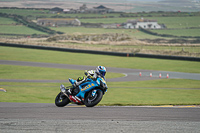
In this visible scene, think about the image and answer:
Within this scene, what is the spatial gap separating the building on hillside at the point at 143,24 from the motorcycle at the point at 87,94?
125188 mm

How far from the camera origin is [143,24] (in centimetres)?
14025

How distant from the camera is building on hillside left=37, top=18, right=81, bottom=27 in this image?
428ft

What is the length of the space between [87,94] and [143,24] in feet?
419

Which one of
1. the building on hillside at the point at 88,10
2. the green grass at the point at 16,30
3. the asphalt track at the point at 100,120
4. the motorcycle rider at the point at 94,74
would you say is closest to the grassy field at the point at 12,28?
the green grass at the point at 16,30

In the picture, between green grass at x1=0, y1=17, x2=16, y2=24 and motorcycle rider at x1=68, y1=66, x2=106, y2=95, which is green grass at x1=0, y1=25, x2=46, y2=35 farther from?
motorcycle rider at x1=68, y1=66, x2=106, y2=95

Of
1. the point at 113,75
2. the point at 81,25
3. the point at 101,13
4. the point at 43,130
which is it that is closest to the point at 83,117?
the point at 43,130

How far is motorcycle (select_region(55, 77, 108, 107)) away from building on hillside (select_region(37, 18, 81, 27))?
116 meters

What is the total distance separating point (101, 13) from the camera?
523ft

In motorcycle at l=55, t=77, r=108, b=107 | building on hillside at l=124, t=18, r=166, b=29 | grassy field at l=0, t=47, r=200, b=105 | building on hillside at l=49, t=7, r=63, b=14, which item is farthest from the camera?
building on hillside at l=49, t=7, r=63, b=14

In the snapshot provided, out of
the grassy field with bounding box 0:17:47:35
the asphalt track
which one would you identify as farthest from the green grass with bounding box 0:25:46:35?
the asphalt track

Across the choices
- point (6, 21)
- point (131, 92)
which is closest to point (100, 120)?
point (131, 92)

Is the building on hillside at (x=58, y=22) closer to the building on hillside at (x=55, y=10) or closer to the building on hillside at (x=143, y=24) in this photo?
the building on hillside at (x=55, y=10)

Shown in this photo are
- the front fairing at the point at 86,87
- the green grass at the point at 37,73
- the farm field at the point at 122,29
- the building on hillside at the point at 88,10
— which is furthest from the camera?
the building on hillside at the point at 88,10

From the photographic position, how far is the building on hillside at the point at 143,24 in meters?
139
